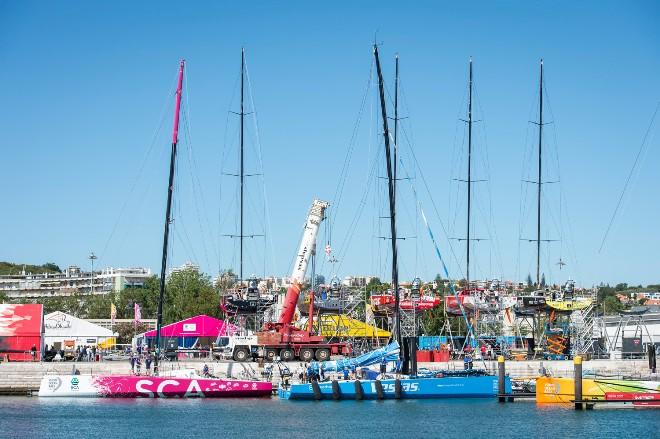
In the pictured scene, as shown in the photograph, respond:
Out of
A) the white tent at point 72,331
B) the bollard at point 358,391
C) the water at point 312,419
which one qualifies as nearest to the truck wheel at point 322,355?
the water at point 312,419

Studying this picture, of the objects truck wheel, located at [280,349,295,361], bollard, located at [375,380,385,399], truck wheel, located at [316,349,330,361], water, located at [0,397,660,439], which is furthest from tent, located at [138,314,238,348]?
bollard, located at [375,380,385,399]

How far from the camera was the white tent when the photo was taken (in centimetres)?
9525

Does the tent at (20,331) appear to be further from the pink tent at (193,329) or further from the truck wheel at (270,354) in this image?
the truck wheel at (270,354)

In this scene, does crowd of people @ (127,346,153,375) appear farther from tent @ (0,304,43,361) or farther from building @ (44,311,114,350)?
building @ (44,311,114,350)

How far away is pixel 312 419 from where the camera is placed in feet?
180

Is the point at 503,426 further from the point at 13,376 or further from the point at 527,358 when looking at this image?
the point at 13,376

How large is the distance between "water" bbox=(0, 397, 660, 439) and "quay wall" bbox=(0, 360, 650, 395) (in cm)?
550

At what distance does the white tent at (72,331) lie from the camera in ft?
313

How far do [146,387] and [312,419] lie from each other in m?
15.7

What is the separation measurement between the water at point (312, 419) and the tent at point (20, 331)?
11.0 m

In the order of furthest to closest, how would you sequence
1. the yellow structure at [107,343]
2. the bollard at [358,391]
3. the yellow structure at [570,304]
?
the yellow structure at [107,343] < the yellow structure at [570,304] < the bollard at [358,391]

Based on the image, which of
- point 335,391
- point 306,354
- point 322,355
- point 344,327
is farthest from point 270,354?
point 344,327

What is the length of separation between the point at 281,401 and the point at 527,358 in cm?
1940

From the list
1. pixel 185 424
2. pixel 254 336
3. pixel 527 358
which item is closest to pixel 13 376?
pixel 254 336
